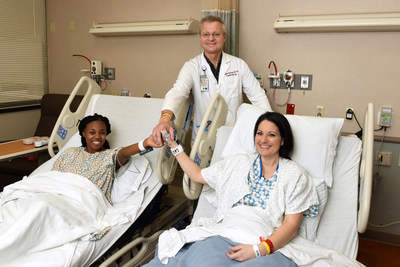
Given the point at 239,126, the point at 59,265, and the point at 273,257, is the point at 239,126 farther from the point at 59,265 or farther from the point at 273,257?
the point at 59,265

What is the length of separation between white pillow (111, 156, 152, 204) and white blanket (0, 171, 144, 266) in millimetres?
98

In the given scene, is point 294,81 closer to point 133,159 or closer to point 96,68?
point 133,159

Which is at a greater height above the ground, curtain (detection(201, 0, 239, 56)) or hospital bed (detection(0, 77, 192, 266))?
curtain (detection(201, 0, 239, 56))

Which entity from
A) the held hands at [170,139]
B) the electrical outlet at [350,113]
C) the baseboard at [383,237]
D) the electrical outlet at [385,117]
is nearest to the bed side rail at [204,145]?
the held hands at [170,139]

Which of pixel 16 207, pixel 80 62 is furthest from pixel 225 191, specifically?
pixel 80 62

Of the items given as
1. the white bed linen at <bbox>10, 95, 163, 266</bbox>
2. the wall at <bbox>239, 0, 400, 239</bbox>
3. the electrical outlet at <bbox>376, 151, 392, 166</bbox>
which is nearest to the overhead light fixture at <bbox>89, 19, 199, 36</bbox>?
the wall at <bbox>239, 0, 400, 239</bbox>

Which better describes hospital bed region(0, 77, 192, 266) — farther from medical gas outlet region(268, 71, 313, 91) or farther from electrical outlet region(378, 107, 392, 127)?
electrical outlet region(378, 107, 392, 127)

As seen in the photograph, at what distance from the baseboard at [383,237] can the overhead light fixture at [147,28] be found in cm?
237

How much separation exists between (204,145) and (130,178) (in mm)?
547

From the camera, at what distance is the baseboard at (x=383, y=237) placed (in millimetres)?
2855

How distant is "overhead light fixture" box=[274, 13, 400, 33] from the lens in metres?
2.61

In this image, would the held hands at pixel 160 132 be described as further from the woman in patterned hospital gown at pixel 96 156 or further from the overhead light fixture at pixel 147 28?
the overhead light fixture at pixel 147 28

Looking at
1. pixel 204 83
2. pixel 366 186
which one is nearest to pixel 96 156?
pixel 204 83

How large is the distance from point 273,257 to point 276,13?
7.48 feet
